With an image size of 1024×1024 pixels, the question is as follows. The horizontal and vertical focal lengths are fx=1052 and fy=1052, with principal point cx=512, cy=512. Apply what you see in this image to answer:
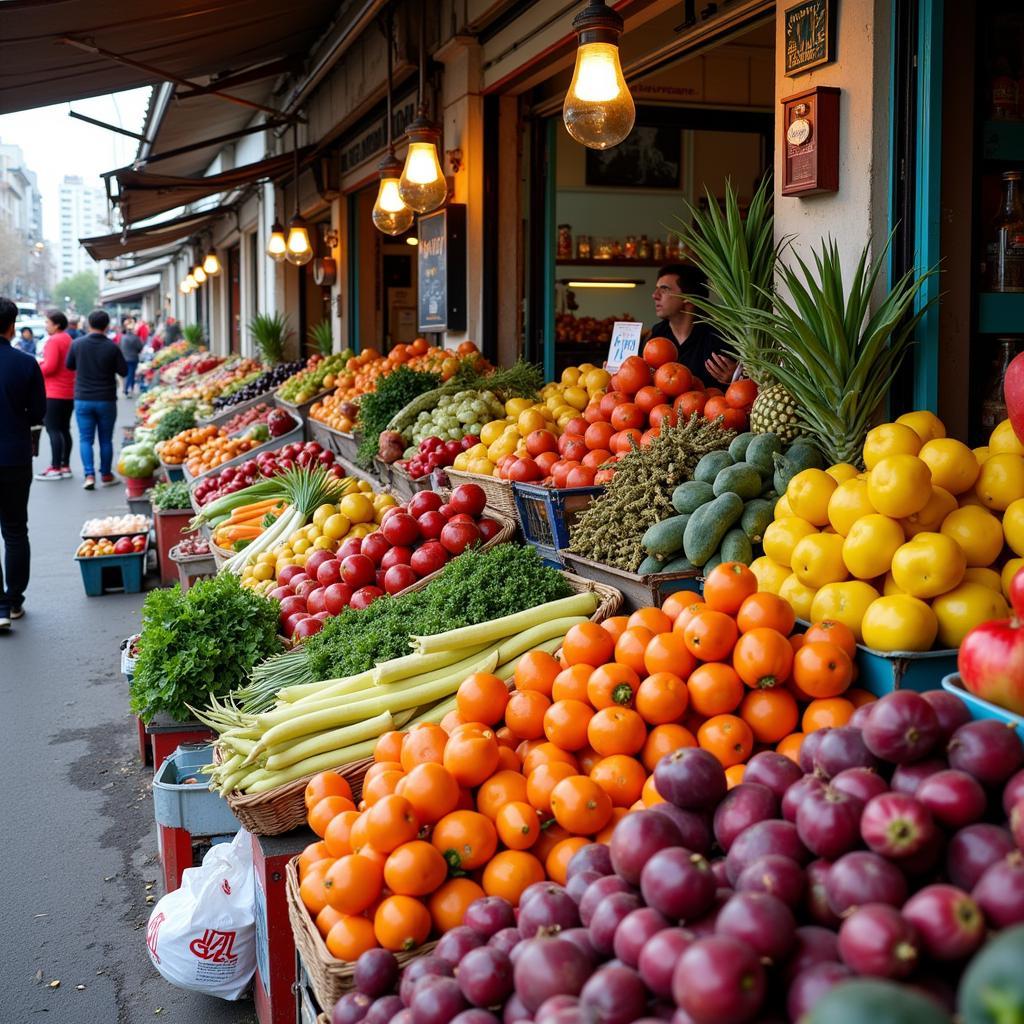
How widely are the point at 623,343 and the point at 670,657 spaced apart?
143 inches

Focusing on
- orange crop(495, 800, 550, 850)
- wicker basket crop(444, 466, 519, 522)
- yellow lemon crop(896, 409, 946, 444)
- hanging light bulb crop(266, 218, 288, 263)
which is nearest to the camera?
orange crop(495, 800, 550, 850)

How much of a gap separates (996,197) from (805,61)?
89cm

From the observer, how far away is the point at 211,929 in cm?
316

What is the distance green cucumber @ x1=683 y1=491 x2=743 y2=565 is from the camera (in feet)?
10.8

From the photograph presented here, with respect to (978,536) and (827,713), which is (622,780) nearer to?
(827,713)

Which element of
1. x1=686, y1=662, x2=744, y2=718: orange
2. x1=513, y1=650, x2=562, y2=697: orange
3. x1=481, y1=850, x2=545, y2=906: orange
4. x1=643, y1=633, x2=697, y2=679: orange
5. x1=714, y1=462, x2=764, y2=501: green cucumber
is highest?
x1=714, y1=462, x2=764, y2=501: green cucumber

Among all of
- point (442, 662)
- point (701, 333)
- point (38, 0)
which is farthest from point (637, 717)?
point (38, 0)

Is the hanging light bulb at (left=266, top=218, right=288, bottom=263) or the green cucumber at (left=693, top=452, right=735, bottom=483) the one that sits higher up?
the hanging light bulb at (left=266, top=218, right=288, bottom=263)

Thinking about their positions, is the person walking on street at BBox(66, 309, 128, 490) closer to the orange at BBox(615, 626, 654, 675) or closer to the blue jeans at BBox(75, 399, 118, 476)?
the blue jeans at BBox(75, 399, 118, 476)

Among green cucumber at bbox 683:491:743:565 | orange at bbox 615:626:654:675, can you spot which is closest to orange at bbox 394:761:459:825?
orange at bbox 615:626:654:675

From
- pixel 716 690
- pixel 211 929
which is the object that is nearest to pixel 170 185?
pixel 211 929

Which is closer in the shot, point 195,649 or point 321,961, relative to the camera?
point 321,961

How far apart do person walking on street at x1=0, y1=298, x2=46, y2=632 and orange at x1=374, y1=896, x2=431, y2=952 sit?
6.31 metres

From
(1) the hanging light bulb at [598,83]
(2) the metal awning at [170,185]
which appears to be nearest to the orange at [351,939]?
(1) the hanging light bulb at [598,83]
